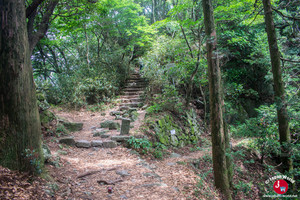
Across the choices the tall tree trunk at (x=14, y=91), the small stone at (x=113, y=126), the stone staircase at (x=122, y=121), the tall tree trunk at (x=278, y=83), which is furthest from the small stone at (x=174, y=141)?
the tall tree trunk at (x=14, y=91)

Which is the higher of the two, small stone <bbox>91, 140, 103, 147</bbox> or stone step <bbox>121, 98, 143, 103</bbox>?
stone step <bbox>121, 98, 143, 103</bbox>

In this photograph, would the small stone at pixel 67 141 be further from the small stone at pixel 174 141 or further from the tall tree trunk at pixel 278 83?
the tall tree trunk at pixel 278 83

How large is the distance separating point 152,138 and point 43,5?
5.67 meters

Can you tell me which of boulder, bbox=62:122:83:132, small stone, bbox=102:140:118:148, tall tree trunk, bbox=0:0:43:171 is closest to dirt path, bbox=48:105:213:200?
small stone, bbox=102:140:118:148

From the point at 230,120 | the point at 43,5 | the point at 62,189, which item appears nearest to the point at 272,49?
the point at 230,120

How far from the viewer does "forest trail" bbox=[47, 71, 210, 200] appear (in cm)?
323

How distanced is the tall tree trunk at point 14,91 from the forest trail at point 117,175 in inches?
35.5

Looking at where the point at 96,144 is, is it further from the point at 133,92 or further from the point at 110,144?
the point at 133,92

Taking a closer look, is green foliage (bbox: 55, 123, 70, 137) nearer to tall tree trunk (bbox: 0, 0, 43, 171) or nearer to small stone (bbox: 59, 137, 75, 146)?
small stone (bbox: 59, 137, 75, 146)

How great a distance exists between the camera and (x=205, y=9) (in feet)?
12.4

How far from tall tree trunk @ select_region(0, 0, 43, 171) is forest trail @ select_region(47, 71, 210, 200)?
2.96ft

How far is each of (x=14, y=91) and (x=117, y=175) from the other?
8.49 feet

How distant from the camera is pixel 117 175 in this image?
3973 mm

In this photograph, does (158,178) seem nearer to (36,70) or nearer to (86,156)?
(86,156)
